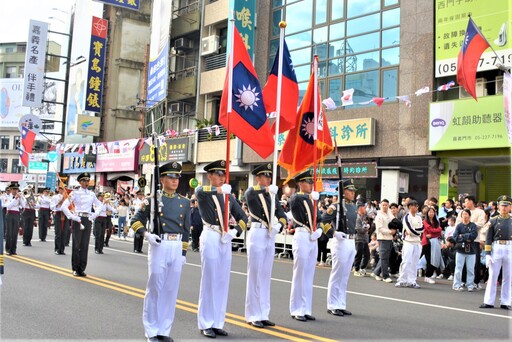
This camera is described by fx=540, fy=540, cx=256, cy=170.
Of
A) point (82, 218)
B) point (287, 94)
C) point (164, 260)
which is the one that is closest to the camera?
point (164, 260)

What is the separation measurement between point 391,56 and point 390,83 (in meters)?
1.08

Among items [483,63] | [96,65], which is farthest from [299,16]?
[96,65]

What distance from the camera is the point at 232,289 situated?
10234 millimetres

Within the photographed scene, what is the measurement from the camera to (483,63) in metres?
18.2

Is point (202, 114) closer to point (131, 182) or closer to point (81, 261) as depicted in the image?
point (131, 182)

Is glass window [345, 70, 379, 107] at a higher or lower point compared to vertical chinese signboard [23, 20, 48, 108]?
lower

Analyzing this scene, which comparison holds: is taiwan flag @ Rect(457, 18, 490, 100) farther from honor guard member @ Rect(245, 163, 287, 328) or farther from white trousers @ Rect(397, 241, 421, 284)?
honor guard member @ Rect(245, 163, 287, 328)

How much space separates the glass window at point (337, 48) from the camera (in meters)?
23.2

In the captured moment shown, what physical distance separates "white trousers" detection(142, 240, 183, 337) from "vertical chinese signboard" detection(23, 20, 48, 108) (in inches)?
1739

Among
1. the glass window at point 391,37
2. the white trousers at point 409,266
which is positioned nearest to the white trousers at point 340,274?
the white trousers at point 409,266

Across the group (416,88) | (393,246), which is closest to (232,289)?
(393,246)

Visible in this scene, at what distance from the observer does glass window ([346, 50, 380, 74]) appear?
21.8 m

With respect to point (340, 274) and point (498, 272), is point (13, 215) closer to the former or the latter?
point (340, 274)

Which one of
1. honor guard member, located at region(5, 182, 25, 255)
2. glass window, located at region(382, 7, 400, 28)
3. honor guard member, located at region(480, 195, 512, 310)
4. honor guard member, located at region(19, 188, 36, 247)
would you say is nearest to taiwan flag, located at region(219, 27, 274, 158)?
honor guard member, located at region(480, 195, 512, 310)
